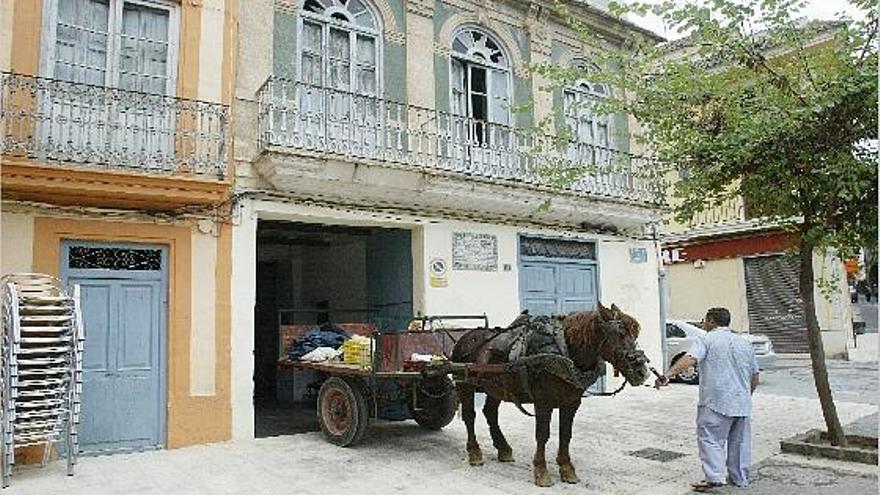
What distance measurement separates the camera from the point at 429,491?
6.27m

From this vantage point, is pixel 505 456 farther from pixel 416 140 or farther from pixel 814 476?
pixel 416 140

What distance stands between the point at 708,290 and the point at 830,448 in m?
14.7

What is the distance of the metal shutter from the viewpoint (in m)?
19.6

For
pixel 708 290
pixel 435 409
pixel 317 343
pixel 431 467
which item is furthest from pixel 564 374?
pixel 708 290

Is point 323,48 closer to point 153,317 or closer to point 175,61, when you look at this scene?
point 175,61

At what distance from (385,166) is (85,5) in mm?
4036

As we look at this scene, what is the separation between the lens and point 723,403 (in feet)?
20.1

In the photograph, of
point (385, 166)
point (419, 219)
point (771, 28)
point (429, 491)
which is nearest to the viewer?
point (429, 491)

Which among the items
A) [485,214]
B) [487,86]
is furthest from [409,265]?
[487,86]

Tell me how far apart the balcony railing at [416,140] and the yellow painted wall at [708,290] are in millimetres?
10073

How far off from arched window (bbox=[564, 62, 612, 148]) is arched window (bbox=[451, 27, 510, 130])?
1.39 meters

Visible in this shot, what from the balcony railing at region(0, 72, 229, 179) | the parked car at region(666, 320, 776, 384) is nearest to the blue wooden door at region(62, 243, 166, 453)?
the balcony railing at region(0, 72, 229, 179)

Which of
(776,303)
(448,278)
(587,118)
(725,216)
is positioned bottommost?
(776,303)

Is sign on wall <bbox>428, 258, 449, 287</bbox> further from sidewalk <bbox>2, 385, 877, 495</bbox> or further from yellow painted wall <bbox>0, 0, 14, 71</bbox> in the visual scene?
yellow painted wall <bbox>0, 0, 14, 71</bbox>
